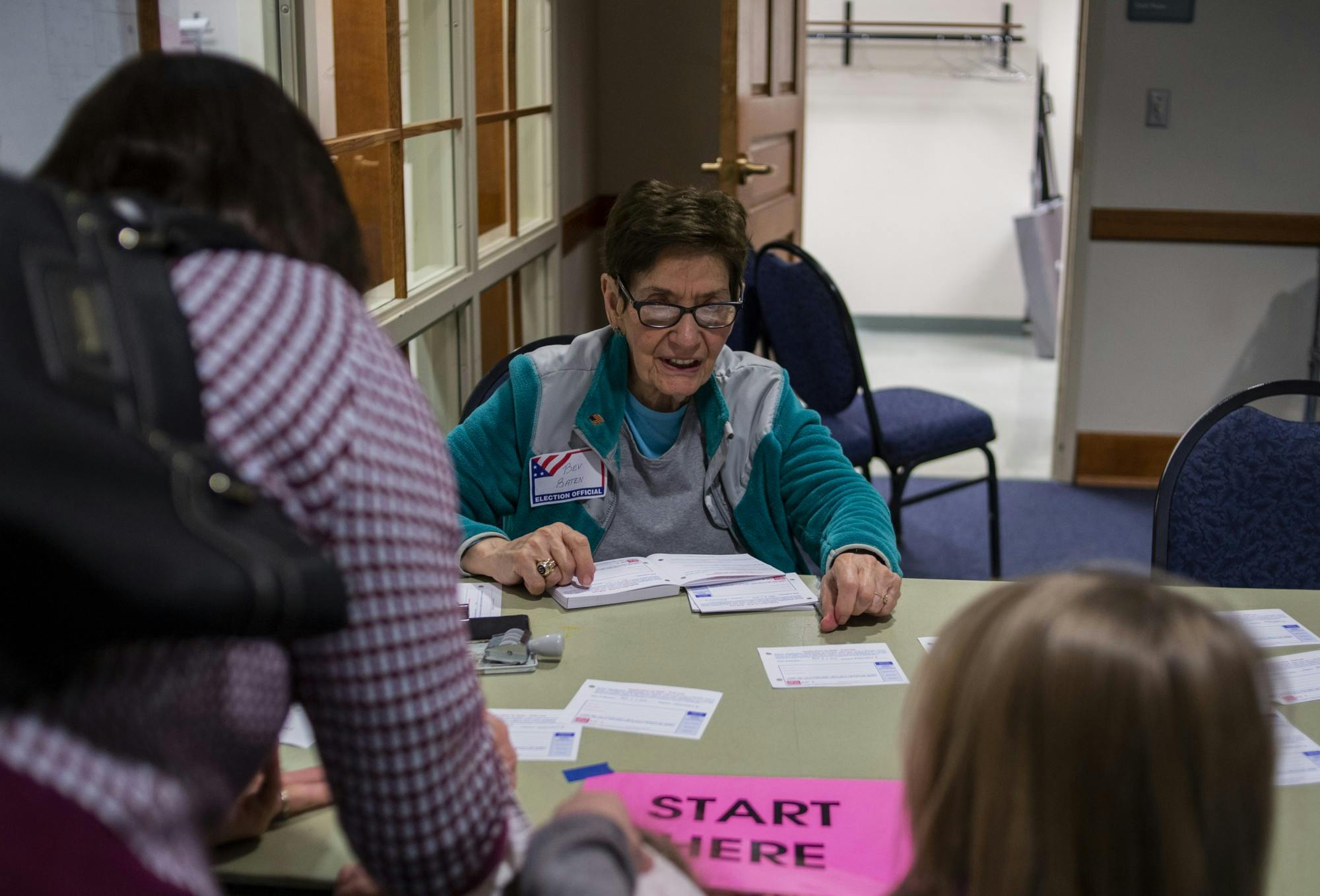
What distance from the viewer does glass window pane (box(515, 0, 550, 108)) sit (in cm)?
360

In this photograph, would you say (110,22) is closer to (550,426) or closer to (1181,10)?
(550,426)

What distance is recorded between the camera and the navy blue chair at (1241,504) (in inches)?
71.2

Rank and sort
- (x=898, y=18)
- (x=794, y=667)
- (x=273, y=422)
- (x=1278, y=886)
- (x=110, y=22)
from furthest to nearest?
(x=898, y=18) < (x=110, y=22) < (x=794, y=667) < (x=1278, y=886) < (x=273, y=422)

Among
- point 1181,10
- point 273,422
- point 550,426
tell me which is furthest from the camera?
point 1181,10

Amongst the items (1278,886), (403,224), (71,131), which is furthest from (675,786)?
(403,224)

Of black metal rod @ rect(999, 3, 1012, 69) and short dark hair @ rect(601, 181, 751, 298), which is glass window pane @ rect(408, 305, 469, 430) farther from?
black metal rod @ rect(999, 3, 1012, 69)

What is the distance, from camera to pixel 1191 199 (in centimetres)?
434

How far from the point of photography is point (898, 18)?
23.4 feet

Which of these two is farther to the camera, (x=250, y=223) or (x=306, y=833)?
(x=306, y=833)

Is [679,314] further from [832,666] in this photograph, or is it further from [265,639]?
[265,639]

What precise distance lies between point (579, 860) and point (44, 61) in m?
1.15

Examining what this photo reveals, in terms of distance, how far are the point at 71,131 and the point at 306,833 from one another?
605mm

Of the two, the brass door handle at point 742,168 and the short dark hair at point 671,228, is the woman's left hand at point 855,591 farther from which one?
the brass door handle at point 742,168

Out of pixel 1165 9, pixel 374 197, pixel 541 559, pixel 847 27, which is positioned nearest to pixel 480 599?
pixel 541 559
